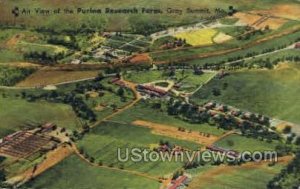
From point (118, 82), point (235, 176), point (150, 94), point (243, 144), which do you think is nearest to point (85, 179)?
point (235, 176)

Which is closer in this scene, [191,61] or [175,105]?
[175,105]

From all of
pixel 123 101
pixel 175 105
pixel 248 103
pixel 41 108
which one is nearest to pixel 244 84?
pixel 248 103

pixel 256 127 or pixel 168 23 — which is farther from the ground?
pixel 168 23

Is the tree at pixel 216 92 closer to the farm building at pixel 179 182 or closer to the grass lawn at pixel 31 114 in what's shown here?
the farm building at pixel 179 182

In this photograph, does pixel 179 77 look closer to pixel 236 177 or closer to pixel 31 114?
pixel 31 114

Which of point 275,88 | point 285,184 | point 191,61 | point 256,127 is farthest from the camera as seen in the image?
point 191,61

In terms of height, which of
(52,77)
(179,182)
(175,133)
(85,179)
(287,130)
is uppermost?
(52,77)

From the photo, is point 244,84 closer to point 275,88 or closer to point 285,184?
point 275,88
